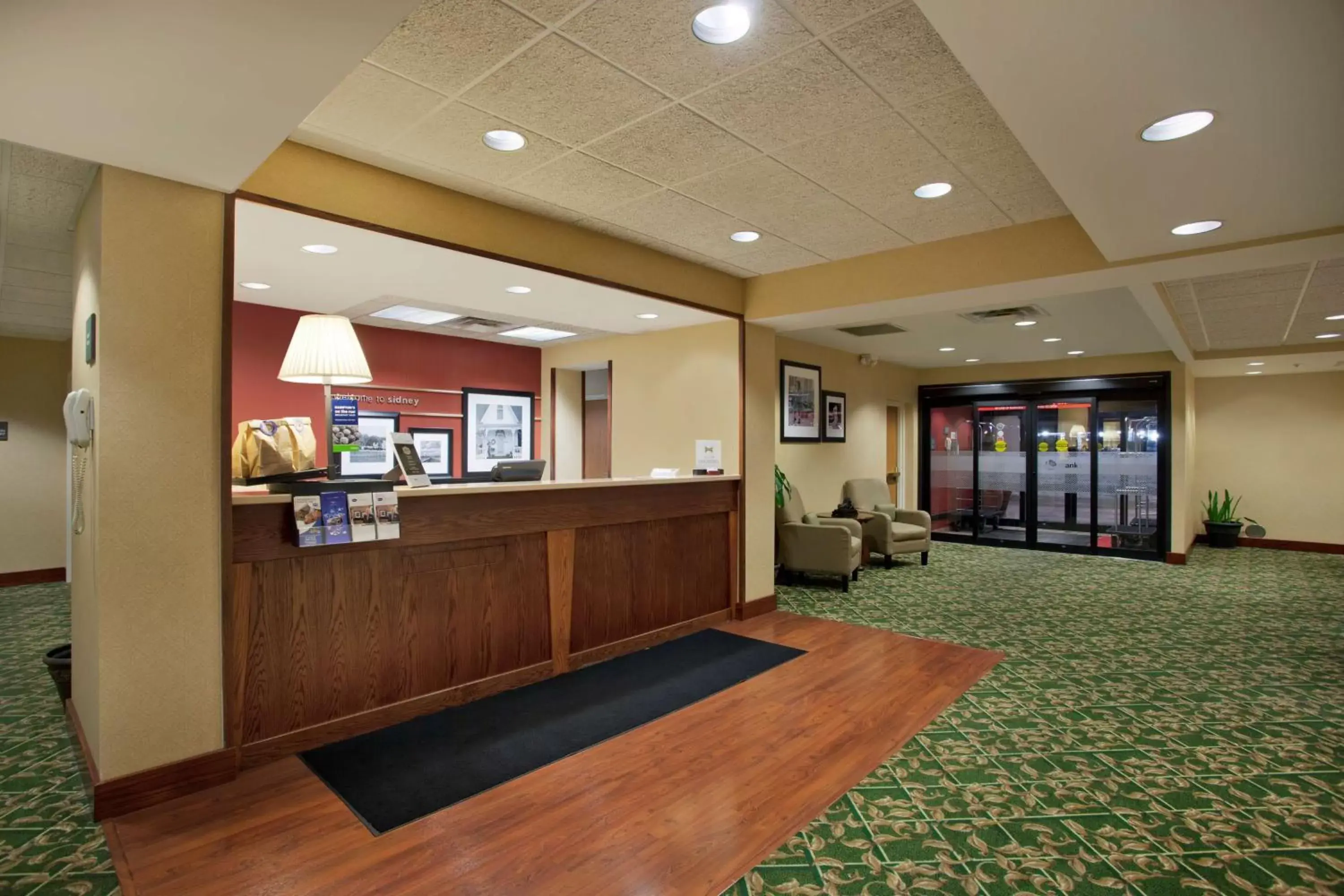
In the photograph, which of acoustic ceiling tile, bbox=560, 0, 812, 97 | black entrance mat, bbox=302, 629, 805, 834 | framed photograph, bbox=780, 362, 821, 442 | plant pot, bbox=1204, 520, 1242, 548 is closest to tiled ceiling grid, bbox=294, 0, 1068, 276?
acoustic ceiling tile, bbox=560, 0, 812, 97

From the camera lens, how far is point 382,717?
10.8ft

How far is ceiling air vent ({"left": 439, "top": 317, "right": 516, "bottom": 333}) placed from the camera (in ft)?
20.2

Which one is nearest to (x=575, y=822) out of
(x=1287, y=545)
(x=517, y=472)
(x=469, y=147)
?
(x=517, y=472)

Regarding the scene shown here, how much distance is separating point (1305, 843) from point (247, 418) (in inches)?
270

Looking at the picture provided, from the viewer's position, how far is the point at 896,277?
460cm

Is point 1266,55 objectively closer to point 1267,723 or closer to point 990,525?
point 1267,723

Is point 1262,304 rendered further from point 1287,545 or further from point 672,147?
point 1287,545

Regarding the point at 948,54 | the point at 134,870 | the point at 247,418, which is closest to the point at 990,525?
the point at 948,54

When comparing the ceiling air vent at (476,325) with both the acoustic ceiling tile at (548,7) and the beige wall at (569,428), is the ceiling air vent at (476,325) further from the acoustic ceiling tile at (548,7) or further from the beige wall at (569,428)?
the acoustic ceiling tile at (548,7)

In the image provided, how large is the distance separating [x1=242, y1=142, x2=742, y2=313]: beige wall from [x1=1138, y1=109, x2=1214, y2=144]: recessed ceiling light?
2937 mm

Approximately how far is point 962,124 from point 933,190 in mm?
722

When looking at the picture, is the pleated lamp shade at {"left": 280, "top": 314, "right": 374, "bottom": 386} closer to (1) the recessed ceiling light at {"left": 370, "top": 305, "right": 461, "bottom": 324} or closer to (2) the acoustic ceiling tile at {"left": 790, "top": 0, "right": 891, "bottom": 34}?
(1) the recessed ceiling light at {"left": 370, "top": 305, "right": 461, "bottom": 324}

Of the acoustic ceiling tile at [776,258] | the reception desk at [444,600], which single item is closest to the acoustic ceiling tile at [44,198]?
the reception desk at [444,600]

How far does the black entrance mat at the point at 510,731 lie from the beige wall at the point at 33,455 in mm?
6215
